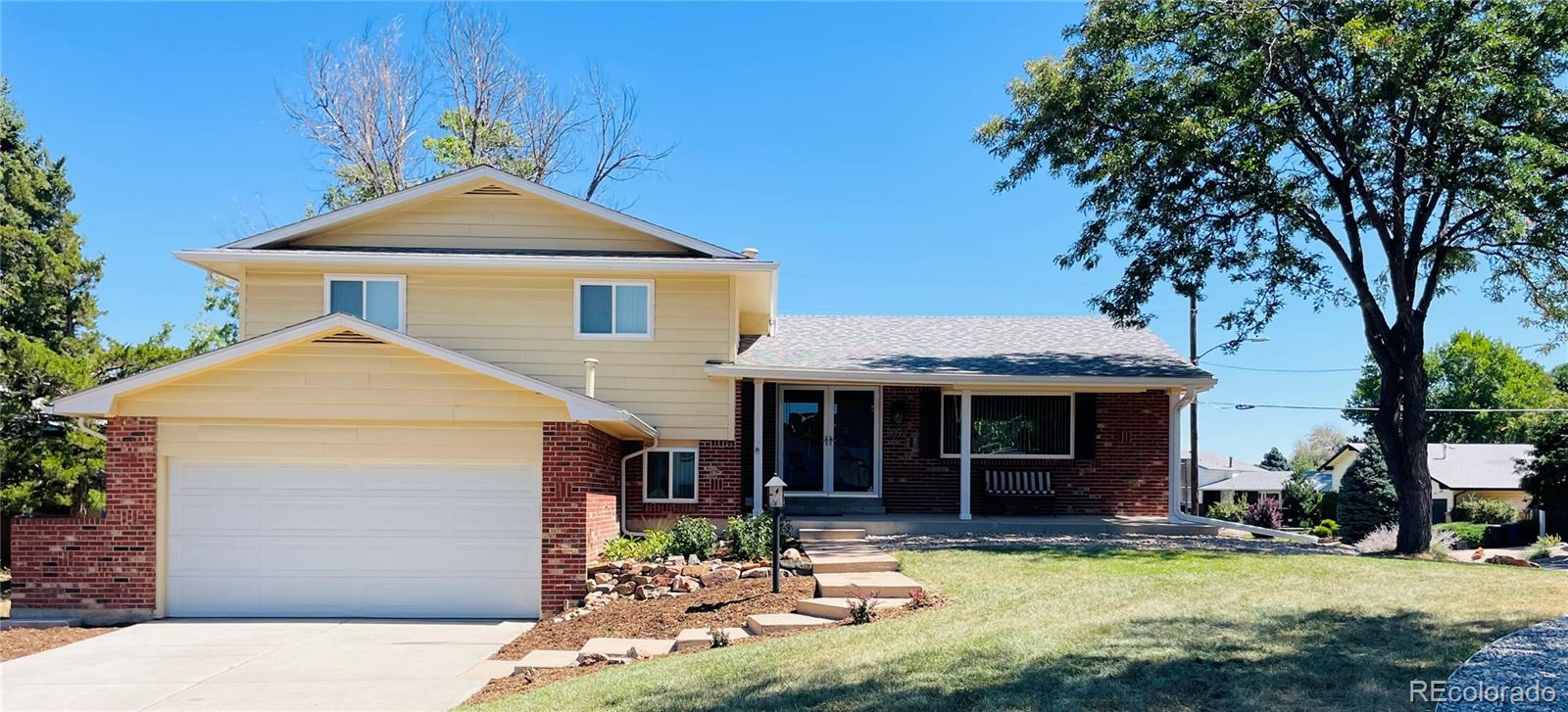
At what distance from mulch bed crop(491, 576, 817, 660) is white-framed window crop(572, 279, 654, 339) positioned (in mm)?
5053

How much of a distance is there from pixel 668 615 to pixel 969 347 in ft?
32.2

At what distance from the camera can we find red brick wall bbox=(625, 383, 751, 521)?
15266mm

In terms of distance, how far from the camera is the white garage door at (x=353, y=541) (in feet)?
38.0

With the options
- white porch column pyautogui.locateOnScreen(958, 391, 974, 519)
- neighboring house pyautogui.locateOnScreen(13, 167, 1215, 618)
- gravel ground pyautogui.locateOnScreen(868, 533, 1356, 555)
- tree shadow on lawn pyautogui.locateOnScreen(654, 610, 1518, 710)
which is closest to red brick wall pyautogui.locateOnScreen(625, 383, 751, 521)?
neighboring house pyautogui.locateOnScreen(13, 167, 1215, 618)

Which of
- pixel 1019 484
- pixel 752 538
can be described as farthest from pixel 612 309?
pixel 1019 484

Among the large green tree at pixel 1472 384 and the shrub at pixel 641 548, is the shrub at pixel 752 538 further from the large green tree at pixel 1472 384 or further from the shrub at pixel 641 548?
the large green tree at pixel 1472 384

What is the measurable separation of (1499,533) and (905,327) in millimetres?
22972

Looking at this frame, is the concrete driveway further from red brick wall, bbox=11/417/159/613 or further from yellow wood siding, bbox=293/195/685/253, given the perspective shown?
yellow wood siding, bbox=293/195/685/253

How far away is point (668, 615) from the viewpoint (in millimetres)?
10086

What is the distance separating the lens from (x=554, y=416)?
11.6 metres

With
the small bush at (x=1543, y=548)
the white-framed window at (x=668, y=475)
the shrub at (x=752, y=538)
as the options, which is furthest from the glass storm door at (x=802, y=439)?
the small bush at (x=1543, y=548)

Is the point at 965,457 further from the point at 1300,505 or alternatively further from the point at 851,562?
the point at 1300,505

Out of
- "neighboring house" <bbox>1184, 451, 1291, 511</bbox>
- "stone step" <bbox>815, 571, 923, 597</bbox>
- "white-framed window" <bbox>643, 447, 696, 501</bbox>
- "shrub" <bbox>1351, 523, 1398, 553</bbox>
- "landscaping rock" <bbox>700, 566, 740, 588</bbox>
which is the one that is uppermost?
"white-framed window" <bbox>643, 447, 696, 501</bbox>

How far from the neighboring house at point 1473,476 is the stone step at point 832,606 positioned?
34884mm
